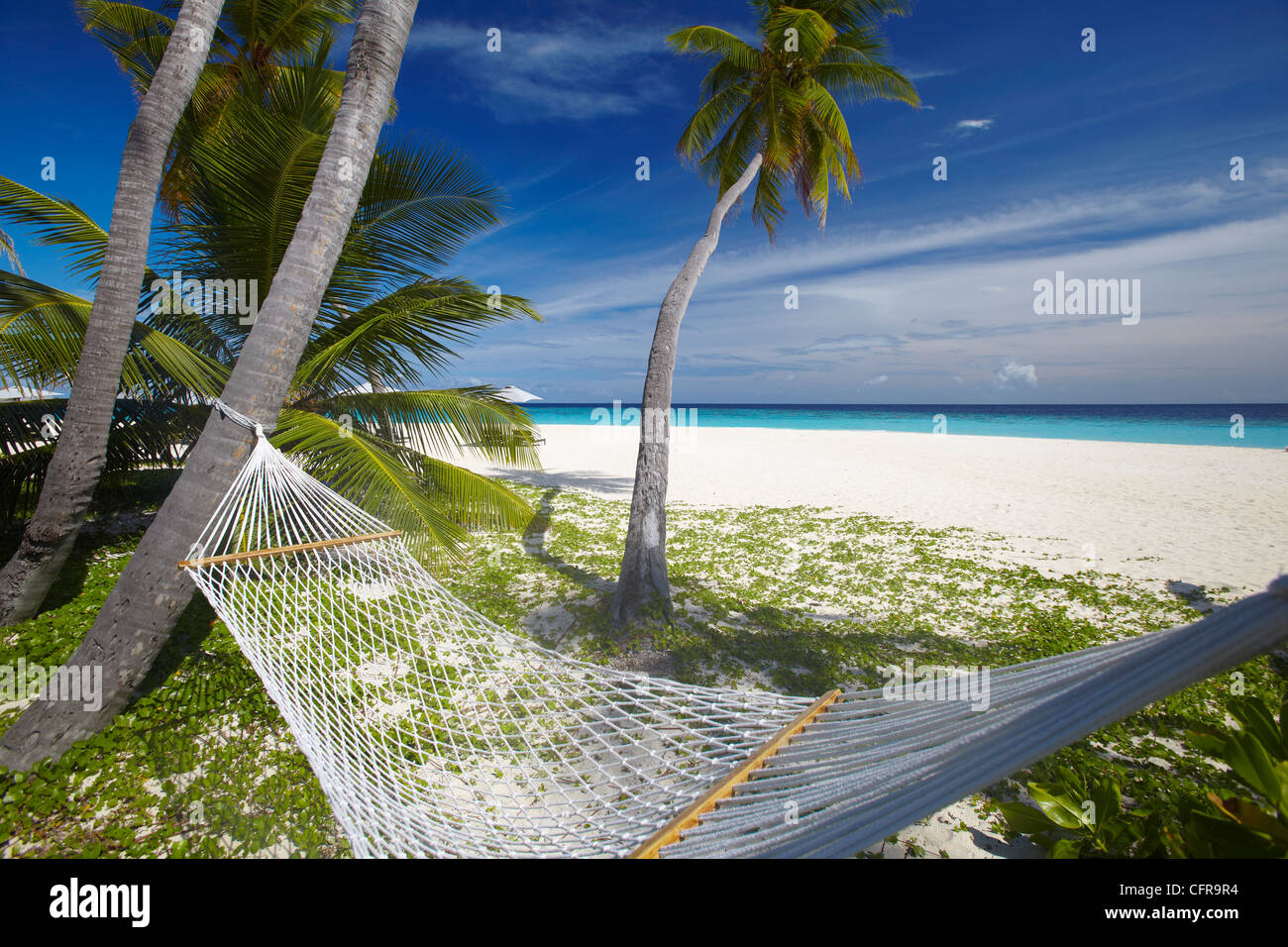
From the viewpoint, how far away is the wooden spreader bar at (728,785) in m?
1.32

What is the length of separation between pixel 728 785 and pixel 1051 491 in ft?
27.8

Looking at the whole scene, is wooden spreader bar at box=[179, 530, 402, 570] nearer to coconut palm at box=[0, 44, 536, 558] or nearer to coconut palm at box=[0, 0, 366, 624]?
coconut palm at box=[0, 44, 536, 558]

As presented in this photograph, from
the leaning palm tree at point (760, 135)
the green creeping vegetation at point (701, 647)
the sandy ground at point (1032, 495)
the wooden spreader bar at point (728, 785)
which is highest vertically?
the leaning palm tree at point (760, 135)

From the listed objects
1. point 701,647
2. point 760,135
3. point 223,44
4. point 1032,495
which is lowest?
point 701,647

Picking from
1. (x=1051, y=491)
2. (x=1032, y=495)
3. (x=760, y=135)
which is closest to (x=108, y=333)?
(x=760, y=135)

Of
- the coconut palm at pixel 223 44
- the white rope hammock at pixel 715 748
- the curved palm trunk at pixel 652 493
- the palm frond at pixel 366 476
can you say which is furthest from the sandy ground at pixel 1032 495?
the coconut palm at pixel 223 44

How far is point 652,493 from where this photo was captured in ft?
12.2

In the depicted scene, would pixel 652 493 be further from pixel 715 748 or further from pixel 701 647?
pixel 715 748

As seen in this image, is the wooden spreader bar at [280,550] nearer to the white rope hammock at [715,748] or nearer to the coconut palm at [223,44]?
the white rope hammock at [715,748]

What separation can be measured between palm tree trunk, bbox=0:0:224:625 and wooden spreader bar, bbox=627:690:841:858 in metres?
3.10

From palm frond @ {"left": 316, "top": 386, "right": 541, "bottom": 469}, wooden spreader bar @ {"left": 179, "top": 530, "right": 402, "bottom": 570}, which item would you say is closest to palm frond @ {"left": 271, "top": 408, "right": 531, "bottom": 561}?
palm frond @ {"left": 316, "top": 386, "right": 541, "bottom": 469}

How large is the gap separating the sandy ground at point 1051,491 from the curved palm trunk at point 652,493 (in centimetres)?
345
